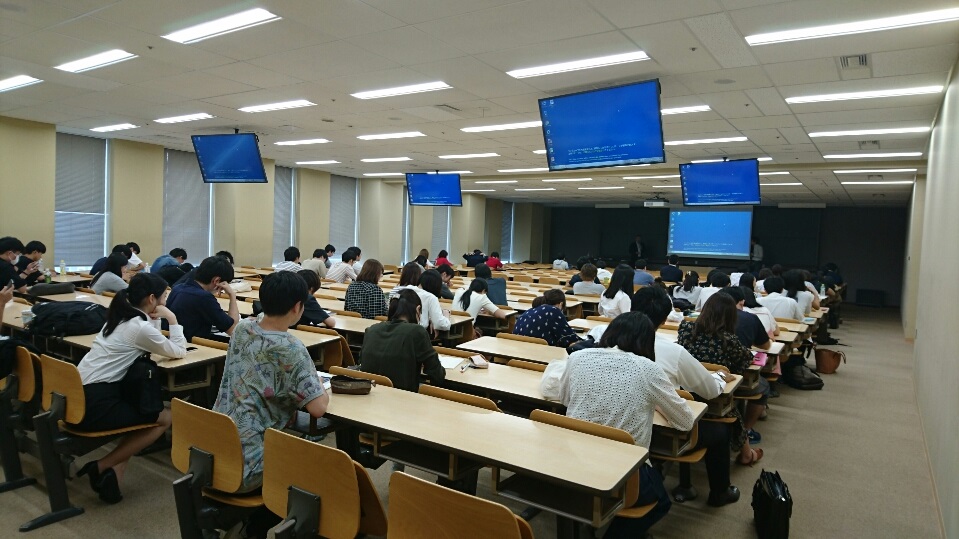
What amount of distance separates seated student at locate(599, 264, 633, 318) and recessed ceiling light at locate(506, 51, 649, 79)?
8.07ft

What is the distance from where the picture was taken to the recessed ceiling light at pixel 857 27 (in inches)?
149

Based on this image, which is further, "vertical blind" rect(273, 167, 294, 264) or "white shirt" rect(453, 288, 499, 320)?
"vertical blind" rect(273, 167, 294, 264)

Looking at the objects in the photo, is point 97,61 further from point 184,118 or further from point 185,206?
point 185,206

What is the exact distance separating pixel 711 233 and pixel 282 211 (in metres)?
13.4

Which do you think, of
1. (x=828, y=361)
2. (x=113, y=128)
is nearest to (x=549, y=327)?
(x=828, y=361)

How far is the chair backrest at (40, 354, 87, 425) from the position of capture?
10.2 feet

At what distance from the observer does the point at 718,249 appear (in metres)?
19.0

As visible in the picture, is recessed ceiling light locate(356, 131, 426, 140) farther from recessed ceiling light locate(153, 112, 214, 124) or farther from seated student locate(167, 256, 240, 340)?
seated student locate(167, 256, 240, 340)

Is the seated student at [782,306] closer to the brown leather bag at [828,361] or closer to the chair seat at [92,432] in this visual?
the brown leather bag at [828,361]

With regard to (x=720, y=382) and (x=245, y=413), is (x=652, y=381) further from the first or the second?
(x=245, y=413)

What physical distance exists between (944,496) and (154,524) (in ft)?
14.9

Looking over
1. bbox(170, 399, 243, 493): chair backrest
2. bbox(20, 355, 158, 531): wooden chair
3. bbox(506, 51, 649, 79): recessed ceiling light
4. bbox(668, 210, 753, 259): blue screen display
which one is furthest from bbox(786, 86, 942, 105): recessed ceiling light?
bbox(668, 210, 753, 259): blue screen display

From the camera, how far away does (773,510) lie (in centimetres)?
312

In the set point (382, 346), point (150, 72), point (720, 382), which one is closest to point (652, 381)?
point (720, 382)
